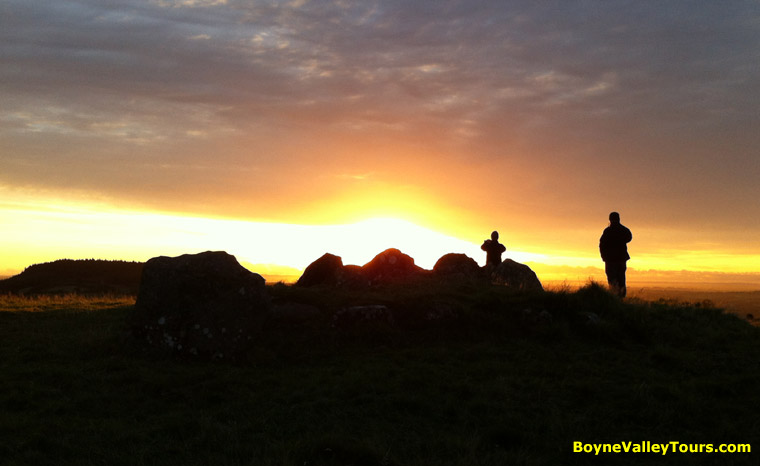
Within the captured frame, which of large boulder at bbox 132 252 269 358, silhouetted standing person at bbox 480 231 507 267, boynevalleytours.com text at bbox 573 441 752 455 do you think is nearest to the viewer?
boynevalleytours.com text at bbox 573 441 752 455

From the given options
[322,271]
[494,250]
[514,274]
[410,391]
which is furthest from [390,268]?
[410,391]

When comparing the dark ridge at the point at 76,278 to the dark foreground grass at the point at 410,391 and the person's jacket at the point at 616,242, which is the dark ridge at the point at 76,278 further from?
the person's jacket at the point at 616,242

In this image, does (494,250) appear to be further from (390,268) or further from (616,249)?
(390,268)

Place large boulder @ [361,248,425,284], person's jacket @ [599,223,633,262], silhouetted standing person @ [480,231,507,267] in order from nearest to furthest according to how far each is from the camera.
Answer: large boulder @ [361,248,425,284]
person's jacket @ [599,223,633,262]
silhouetted standing person @ [480,231,507,267]

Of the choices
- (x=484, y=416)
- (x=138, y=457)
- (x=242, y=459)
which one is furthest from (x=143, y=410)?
(x=484, y=416)

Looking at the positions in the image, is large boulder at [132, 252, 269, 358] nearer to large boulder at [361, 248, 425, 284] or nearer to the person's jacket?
large boulder at [361, 248, 425, 284]

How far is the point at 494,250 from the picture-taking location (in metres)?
26.9

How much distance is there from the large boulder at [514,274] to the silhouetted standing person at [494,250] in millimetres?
918

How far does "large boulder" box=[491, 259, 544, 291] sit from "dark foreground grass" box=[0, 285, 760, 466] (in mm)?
6160

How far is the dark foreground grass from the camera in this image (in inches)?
361

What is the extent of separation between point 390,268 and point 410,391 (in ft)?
36.8

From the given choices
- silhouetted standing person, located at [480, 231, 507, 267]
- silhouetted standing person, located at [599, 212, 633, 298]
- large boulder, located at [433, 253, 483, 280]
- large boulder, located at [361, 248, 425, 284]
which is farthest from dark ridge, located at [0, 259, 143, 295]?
silhouetted standing person, located at [599, 212, 633, 298]

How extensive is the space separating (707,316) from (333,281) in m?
13.5


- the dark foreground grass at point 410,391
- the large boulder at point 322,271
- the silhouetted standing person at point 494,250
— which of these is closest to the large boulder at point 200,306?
the dark foreground grass at point 410,391
